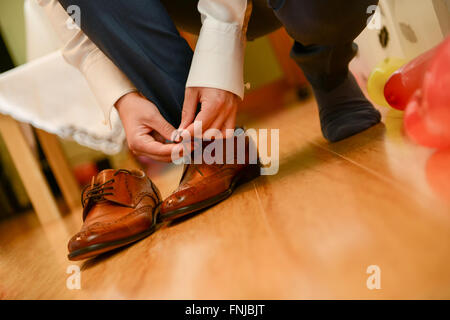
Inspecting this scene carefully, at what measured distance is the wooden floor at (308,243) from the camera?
11.9 inches

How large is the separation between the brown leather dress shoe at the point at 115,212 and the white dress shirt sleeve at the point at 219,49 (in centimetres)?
23

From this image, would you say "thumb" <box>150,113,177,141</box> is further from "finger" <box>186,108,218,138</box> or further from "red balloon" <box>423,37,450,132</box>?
"red balloon" <box>423,37,450,132</box>

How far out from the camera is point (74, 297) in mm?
480

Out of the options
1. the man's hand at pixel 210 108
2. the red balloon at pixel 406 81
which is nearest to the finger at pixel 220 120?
the man's hand at pixel 210 108

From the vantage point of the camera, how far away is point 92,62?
2.40ft

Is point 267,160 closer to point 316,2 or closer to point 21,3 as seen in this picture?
point 316,2

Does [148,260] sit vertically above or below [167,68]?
below

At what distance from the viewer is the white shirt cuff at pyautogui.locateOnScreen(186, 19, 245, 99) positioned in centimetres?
60

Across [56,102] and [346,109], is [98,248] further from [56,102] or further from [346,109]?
[56,102]

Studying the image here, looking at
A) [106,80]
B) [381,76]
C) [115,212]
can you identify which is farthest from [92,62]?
[381,76]

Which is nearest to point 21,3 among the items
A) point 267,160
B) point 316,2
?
point 267,160

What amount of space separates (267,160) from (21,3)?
242 centimetres
